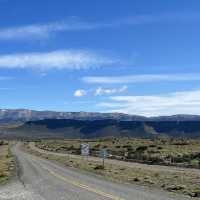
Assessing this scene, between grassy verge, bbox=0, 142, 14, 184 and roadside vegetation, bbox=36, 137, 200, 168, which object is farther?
roadside vegetation, bbox=36, 137, 200, 168

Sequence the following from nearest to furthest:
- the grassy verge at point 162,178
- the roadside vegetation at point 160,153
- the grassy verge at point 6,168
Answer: the grassy verge at point 162,178 < the grassy verge at point 6,168 < the roadside vegetation at point 160,153

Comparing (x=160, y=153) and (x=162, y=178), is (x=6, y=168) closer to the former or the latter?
(x=162, y=178)

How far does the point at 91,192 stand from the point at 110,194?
5.04 feet

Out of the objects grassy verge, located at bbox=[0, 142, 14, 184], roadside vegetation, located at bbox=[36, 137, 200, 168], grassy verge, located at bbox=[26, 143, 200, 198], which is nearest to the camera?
grassy verge, located at bbox=[26, 143, 200, 198]

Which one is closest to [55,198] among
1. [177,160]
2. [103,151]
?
[103,151]

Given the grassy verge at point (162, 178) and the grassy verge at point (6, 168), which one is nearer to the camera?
the grassy verge at point (162, 178)

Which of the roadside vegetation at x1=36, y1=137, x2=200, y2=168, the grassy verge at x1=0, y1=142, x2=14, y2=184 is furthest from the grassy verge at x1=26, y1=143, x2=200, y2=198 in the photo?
the roadside vegetation at x1=36, y1=137, x2=200, y2=168

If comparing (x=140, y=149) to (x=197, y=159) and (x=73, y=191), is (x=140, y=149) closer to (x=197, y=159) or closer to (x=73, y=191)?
(x=197, y=159)

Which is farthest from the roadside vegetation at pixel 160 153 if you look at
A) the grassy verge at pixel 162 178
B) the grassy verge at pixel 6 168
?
the grassy verge at pixel 6 168

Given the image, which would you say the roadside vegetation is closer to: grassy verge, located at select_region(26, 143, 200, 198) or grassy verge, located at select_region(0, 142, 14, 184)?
grassy verge, located at select_region(26, 143, 200, 198)

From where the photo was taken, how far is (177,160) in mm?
71188

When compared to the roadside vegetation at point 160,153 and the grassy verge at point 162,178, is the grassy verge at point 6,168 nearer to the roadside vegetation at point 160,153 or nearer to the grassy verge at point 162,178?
the grassy verge at point 162,178

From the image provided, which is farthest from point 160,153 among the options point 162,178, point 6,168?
point 162,178

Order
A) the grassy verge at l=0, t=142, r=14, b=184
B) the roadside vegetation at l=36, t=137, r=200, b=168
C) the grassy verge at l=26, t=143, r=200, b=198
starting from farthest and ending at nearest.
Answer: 1. the roadside vegetation at l=36, t=137, r=200, b=168
2. the grassy verge at l=0, t=142, r=14, b=184
3. the grassy verge at l=26, t=143, r=200, b=198
